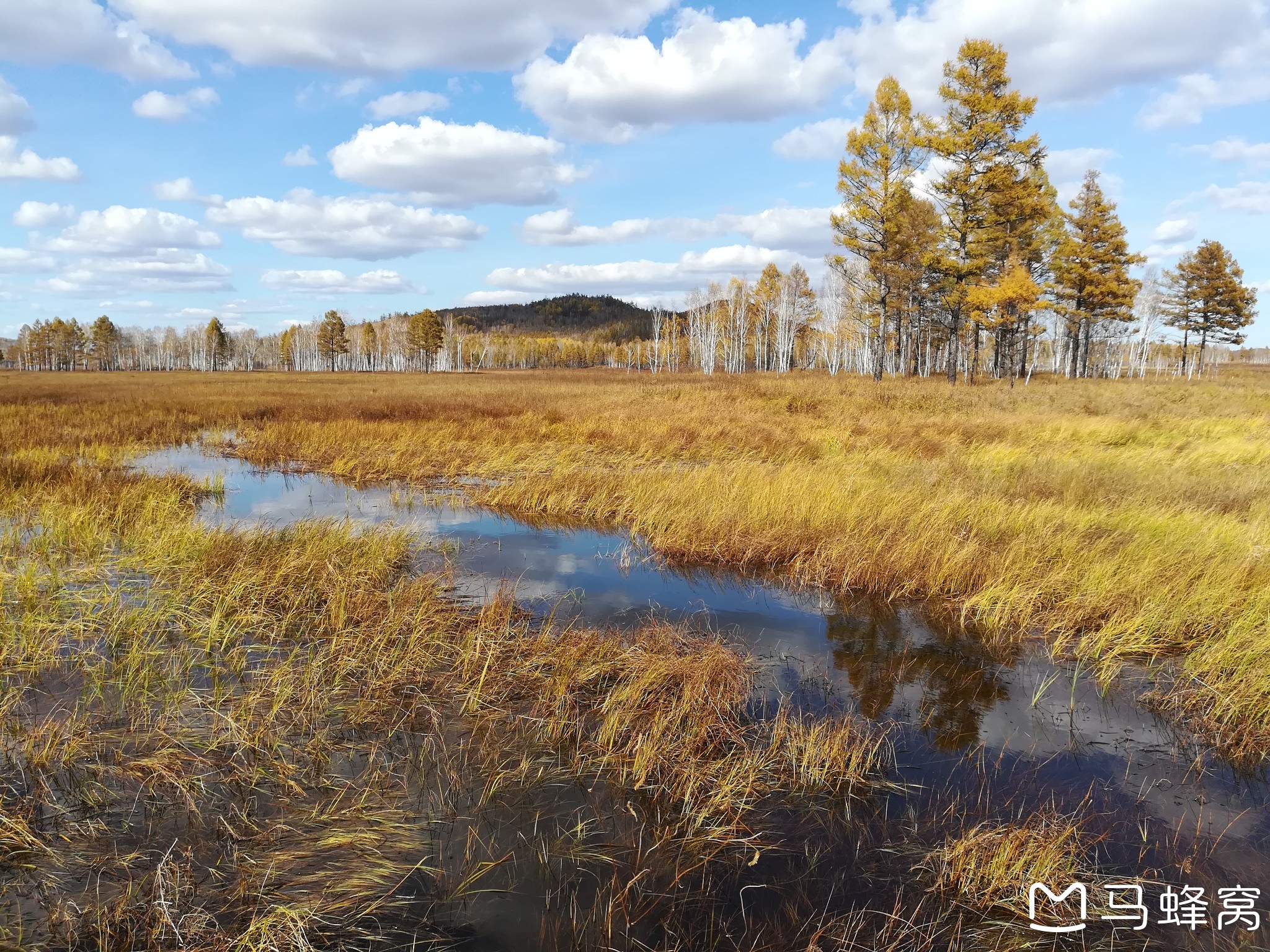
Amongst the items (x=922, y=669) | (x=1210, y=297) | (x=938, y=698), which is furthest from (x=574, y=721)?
(x=1210, y=297)

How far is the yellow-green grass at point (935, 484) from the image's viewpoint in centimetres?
588

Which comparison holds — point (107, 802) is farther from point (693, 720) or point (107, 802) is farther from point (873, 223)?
point (873, 223)

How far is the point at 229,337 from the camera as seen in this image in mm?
109438

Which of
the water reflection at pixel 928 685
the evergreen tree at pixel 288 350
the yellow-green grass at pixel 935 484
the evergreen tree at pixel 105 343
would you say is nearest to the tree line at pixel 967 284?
the yellow-green grass at pixel 935 484

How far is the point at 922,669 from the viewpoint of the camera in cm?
548

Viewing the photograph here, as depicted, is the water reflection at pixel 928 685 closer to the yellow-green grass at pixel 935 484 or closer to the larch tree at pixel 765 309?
the yellow-green grass at pixel 935 484

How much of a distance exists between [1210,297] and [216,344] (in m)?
118

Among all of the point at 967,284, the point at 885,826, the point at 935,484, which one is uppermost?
the point at 967,284

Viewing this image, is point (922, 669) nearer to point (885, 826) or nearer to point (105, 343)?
point (885, 826)

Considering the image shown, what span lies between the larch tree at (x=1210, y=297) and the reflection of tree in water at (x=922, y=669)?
166 ft

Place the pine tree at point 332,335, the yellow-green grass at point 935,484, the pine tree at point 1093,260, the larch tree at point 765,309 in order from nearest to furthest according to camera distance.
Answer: the yellow-green grass at point 935,484
the pine tree at point 1093,260
the larch tree at point 765,309
the pine tree at point 332,335

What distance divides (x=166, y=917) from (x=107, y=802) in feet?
4.27

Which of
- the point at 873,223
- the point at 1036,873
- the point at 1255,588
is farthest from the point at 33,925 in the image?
the point at 873,223

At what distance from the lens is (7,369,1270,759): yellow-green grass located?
5.88 metres
